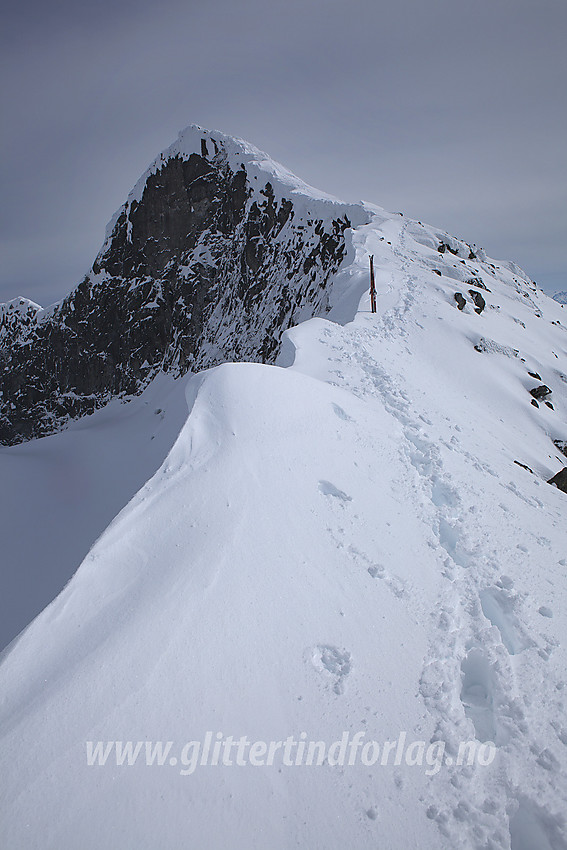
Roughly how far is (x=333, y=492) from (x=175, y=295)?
146 feet

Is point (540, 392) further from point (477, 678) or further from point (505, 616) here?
point (477, 678)

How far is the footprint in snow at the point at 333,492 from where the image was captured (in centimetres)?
545

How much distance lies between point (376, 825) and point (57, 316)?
206ft

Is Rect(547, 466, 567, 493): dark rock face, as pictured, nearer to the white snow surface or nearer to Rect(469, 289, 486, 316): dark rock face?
the white snow surface

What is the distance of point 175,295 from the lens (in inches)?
1804

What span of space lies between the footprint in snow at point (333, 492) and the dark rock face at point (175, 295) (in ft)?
66.7

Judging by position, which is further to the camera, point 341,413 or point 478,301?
point 478,301

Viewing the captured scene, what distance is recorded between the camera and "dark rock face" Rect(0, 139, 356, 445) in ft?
103

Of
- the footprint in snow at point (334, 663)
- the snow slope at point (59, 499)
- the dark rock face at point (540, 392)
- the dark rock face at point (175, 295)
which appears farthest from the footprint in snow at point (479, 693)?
the dark rock face at point (175, 295)

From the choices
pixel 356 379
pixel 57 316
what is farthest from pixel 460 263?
pixel 57 316

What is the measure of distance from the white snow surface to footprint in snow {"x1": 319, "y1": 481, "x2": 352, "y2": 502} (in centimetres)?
2

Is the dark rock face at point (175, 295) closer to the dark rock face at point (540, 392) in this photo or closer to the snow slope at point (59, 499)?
the dark rock face at point (540, 392)

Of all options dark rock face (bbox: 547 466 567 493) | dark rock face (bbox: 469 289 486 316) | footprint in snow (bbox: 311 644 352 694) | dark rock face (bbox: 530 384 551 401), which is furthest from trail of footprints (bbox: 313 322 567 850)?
dark rock face (bbox: 469 289 486 316)

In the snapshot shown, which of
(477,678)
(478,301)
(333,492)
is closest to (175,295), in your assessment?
(478,301)
